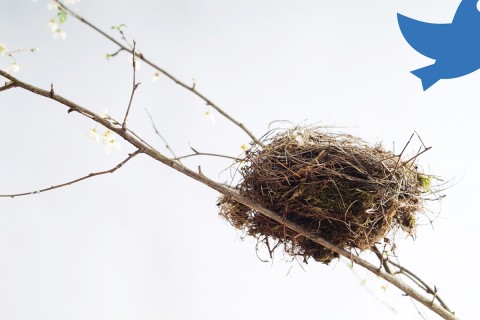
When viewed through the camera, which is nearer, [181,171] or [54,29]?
[181,171]

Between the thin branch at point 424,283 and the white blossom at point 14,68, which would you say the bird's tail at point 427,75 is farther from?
the white blossom at point 14,68

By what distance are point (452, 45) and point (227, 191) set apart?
110cm

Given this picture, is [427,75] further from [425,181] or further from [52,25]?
[52,25]

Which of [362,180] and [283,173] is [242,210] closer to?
[283,173]

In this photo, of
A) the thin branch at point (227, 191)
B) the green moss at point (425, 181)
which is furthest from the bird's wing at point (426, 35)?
the thin branch at point (227, 191)

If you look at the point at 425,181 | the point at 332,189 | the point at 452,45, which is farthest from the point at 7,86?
the point at 452,45

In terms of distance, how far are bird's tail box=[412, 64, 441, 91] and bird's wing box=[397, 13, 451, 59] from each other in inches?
2.0

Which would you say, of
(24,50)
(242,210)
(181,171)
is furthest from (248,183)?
(24,50)

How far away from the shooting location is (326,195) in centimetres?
135

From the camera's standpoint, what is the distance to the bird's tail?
183 cm

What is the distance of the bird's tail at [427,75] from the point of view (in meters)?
1.83

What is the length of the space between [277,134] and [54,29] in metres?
0.94

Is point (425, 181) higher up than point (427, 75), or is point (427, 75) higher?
point (427, 75)

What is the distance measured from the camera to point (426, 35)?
1.91m
